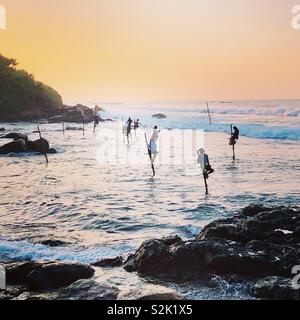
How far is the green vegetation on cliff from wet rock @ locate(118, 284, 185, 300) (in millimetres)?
64749

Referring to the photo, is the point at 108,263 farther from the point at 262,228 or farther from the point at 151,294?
the point at 262,228

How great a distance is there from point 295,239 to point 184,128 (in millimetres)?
52596

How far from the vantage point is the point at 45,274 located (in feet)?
29.7

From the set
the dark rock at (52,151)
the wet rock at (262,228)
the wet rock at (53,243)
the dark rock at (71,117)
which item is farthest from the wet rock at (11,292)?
the dark rock at (71,117)

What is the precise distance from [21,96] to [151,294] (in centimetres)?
6925

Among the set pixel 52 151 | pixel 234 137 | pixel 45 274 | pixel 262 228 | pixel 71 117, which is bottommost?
pixel 45 274

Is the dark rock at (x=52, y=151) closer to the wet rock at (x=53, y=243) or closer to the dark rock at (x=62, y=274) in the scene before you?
the wet rock at (x=53, y=243)

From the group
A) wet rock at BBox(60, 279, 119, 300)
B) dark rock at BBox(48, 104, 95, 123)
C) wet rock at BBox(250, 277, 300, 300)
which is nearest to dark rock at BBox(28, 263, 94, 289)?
wet rock at BBox(60, 279, 119, 300)

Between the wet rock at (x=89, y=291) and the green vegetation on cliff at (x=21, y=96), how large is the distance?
64.2 m

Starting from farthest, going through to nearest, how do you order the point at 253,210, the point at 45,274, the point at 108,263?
the point at 253,210 → the point at 108,263 → the point at 45,274

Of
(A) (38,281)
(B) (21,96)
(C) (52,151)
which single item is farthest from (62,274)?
(B) (21,96)

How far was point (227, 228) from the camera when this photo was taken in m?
11.1
